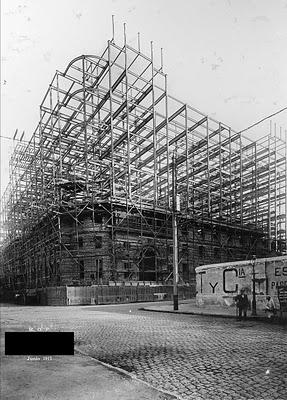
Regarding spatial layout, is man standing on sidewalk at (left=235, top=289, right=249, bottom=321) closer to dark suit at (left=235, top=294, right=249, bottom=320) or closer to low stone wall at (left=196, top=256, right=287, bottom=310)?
dark suit at (left=235, top=294, right=249, bottom=320)

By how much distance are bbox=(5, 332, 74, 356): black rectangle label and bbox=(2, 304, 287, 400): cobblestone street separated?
Answer: 1182mm

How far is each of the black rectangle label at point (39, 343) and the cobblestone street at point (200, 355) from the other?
1.18m

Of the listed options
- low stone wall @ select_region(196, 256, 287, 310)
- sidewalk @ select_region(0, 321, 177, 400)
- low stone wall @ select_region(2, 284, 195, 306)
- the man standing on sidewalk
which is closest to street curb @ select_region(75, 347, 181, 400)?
sidewalk @ select_region(0, 321, 177, 400)

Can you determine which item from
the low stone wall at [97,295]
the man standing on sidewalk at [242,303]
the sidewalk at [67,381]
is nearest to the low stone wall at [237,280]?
the man standing on sidewalk at [242,303]

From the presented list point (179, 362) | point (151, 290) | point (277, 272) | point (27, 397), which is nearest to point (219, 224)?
point (151, 290)

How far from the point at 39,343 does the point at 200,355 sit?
3.31 meters

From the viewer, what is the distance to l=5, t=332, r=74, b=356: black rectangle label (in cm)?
599

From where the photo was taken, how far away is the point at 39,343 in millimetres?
6219

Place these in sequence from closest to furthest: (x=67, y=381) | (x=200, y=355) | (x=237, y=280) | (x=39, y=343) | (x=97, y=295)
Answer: (x=67, y=381)
(x=39, y=343)
(x=200, y=355)
(x=237, y=280)
(x=97, y=295)

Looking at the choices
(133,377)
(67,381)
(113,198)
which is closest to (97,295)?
(113,198)

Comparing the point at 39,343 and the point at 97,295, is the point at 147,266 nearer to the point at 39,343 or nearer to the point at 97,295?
the point at 97,295

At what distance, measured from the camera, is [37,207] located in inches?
1335

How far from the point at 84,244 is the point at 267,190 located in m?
22.0

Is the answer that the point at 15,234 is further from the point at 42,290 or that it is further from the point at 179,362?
the point at 179,362
